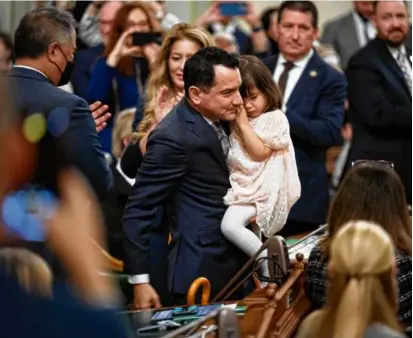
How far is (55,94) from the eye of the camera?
4203 millimetres

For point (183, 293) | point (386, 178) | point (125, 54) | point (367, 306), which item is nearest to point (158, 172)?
point (183, 293)

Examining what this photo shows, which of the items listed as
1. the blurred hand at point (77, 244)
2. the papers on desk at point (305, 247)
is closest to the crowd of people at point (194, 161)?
the blurred hand at point (77, 244)

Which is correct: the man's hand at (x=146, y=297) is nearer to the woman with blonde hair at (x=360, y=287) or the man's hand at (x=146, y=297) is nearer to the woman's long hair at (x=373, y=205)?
the woman's long hair at (x=373, y=205)

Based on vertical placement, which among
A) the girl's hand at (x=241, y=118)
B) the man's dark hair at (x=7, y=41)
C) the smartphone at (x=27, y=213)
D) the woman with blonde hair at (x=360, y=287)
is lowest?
the woman with blonde hair at (x=360, y=287)

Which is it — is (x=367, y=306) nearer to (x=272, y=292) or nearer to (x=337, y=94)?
(x=272, y=292)

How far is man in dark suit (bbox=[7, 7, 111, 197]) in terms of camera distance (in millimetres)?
4031

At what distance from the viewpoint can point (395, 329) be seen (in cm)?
308

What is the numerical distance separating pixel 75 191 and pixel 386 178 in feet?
7.56

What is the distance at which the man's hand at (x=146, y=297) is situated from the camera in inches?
179

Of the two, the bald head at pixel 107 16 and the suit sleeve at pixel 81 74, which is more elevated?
the bald head at pixel 107 16

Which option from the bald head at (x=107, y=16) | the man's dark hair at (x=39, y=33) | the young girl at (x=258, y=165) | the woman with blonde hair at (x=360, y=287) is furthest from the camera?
the bald head at (x=107, y=16)

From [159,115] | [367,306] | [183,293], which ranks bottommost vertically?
[183,293]

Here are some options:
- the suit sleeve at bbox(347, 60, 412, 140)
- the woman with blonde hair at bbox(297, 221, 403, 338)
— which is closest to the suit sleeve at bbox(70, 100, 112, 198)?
the woman with blonde hair at bbox(297, 221, 403, 338)

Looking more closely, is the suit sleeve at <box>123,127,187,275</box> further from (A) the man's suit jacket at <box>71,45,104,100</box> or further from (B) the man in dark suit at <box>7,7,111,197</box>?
(A) the man's suit jacket at <box>71,45,104,100</box>
